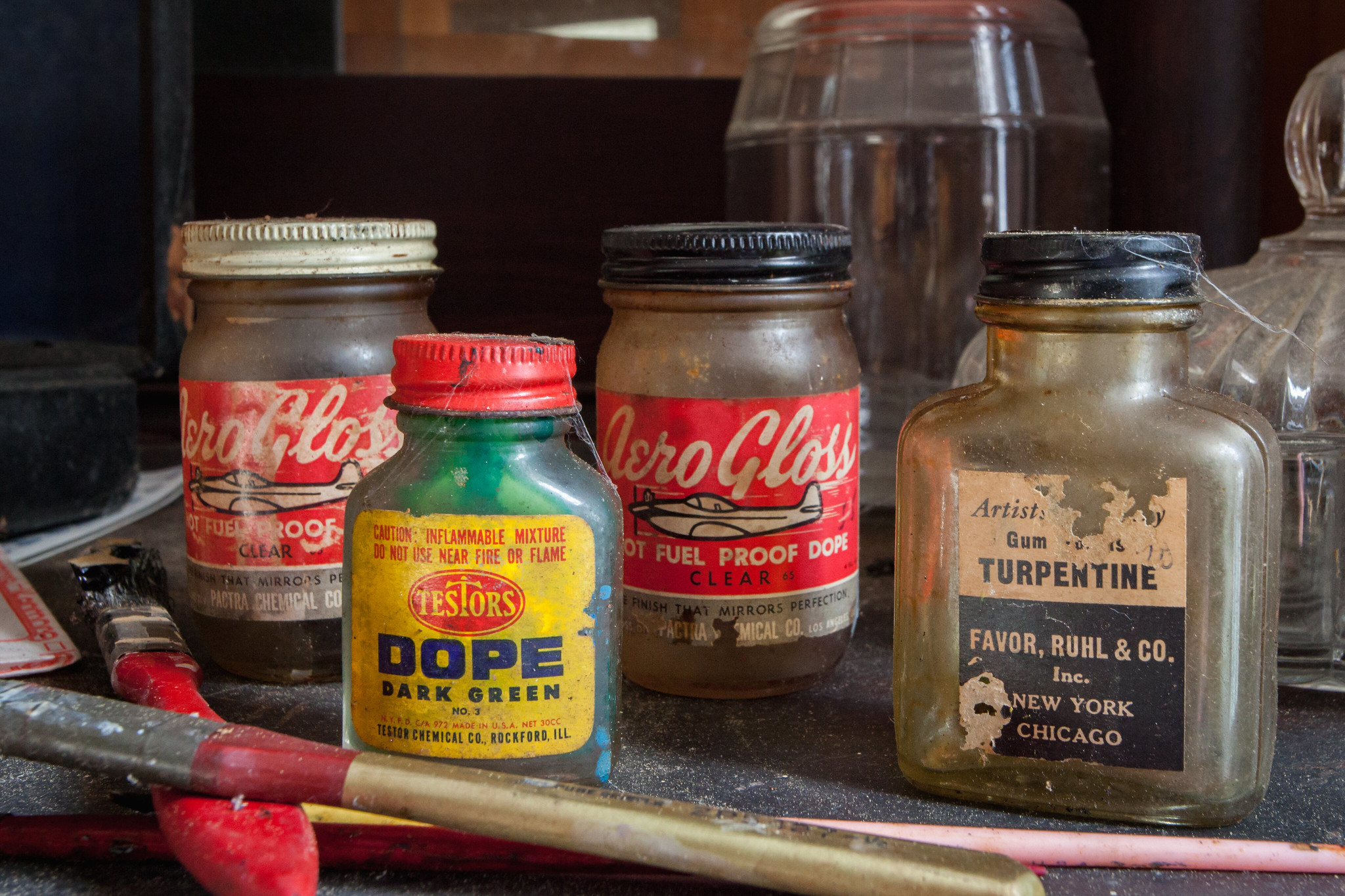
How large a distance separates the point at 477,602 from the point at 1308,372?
0.49 metres

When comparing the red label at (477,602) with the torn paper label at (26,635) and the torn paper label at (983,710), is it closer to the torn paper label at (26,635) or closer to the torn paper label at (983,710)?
the torn paper label at (983,710)

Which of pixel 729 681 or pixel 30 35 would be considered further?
pixel 30 35

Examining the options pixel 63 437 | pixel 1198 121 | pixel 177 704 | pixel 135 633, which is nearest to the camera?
pixel 177 704

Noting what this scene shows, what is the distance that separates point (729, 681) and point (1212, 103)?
2.44 feet

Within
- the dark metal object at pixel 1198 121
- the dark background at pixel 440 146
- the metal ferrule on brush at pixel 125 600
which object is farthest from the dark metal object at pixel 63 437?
the dark metal object at pixel 1198 121

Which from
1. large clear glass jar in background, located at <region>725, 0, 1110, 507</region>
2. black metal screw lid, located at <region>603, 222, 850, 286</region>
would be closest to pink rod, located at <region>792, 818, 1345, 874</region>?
black metal screw lid, located at <region>603, 222, 850, 286</region>

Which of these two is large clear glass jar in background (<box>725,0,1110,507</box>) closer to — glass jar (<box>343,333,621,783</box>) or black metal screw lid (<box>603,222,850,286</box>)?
black metal screw lid (<box>603,222,850,286</box>)

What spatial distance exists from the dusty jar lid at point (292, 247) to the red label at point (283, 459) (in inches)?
2.3

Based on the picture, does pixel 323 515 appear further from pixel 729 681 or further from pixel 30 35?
pixel 30 35

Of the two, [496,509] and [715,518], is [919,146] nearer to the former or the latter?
[715,518]

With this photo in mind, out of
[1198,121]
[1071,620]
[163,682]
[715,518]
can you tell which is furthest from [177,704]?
[1198,121]

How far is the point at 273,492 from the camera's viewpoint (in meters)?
0.70

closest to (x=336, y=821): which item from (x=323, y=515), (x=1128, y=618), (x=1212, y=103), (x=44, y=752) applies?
(x=44, y=752)

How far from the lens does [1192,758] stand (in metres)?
0.55
